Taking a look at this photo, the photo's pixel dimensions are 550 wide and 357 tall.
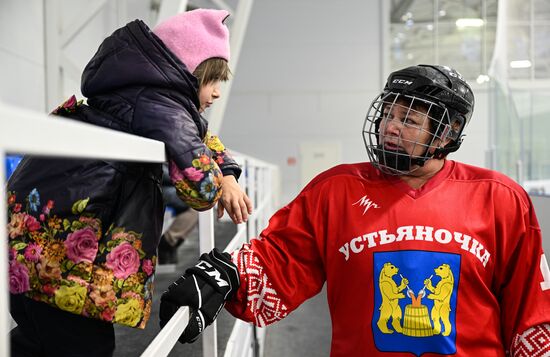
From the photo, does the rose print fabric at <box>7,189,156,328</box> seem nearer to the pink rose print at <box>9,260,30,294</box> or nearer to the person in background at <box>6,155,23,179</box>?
the pink rose print at <box>9,260,30,294</box>

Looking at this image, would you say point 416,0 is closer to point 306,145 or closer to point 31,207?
point 306,145

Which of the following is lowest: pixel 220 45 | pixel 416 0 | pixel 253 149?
pixel 253 149

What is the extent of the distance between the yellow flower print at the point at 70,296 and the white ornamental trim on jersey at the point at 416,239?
0.66m

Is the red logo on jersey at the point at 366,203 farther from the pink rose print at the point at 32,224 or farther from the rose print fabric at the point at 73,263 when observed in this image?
the pink rose print at the point at 32,224

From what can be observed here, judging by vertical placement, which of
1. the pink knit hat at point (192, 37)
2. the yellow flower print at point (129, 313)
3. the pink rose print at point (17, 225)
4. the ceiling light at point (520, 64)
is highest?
the ceiling light at point (520, 64)

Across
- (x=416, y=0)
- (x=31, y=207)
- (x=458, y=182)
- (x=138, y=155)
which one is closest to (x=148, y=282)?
(x=31, y=207)

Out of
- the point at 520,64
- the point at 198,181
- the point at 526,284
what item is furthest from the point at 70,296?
the point at 520,64

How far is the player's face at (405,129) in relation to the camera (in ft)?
4.25

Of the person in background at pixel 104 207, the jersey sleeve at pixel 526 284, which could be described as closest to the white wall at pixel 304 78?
the jersey sleeve at pixel 526 284

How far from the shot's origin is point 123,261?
2.95ft

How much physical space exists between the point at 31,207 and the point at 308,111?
964 centimetres

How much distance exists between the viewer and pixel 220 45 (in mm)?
1114

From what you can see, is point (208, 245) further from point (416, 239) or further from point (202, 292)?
point (416, 239)

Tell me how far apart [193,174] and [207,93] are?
31 cm
